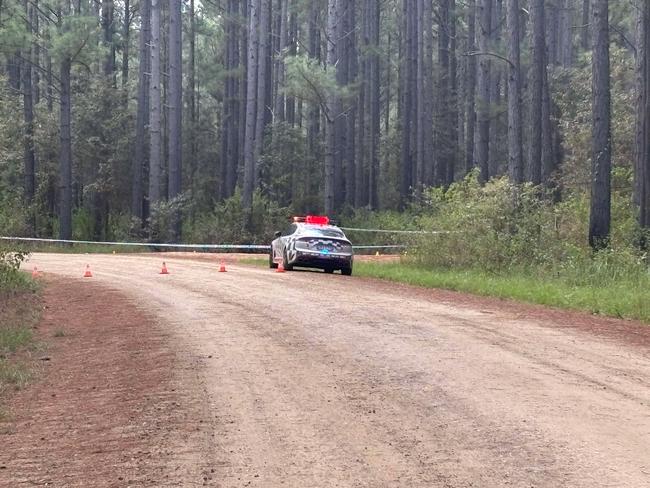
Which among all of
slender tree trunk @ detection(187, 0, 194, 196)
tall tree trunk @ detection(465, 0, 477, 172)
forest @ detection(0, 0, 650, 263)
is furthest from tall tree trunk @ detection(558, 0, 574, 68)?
slender tree trunk @ detection(187, 0, 194, 196)

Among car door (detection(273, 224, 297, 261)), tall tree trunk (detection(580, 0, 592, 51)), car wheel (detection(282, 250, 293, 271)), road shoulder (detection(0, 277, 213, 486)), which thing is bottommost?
road shoulder (detection(0, 277, 213, 486))

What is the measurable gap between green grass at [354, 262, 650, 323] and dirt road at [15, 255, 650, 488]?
1318mm

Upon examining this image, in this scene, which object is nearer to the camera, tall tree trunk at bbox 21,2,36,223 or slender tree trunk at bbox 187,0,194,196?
tall tree trunk at bbox 21,2,36,223

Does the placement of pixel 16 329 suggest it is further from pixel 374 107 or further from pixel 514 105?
pixel 374 107

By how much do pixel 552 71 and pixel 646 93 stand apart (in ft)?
82.3

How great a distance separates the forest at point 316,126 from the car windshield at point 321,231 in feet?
10.4

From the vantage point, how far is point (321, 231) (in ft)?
75.4

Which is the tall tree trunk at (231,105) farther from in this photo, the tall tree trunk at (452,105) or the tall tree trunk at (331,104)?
the tall tree trunk at (331,104)

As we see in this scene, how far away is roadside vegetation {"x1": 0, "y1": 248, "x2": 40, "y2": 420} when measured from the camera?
29.7 ft

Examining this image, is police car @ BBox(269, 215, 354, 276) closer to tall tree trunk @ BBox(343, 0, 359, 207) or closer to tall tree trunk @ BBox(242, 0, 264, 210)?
tall tree trunk @ BBox(242, 0, 264, 210)

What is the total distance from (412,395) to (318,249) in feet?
49.3

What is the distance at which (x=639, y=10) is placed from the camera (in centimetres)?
2525

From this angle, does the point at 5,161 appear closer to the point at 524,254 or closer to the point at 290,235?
the point at 290,235

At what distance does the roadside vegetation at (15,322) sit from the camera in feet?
29.7
